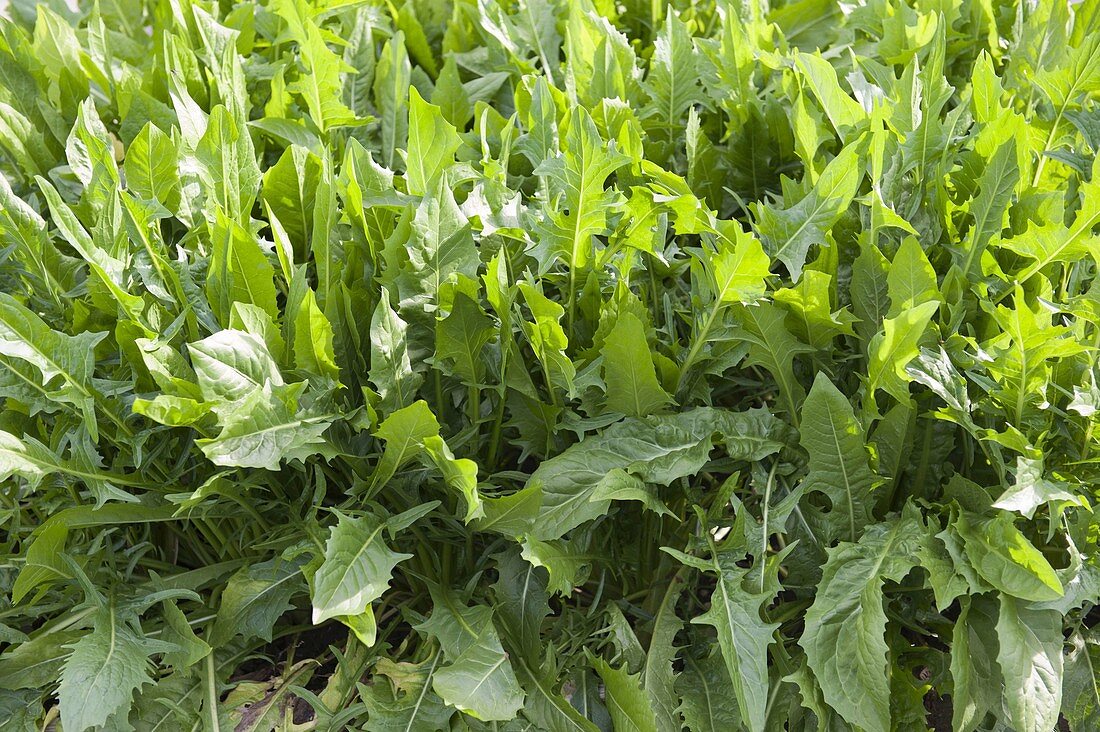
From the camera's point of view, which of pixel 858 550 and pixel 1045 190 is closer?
pixel 858 550

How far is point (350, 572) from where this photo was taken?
1.48 m

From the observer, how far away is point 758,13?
7.82ft

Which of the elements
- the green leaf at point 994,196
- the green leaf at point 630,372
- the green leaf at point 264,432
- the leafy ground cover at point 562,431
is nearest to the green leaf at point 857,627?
the leafy ground cover at point 562,431

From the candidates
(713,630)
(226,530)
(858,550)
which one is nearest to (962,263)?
(858,550)

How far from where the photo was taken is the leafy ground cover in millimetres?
1513

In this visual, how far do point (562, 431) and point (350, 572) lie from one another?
0.49 metres

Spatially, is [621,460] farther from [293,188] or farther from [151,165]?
[151,165]

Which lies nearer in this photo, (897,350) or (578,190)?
(897,350)

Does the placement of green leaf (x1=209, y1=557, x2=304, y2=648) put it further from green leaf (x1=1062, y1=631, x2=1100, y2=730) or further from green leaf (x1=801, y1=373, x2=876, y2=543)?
green leaf (x1=1062, y1=631, x2=1100, y2=730)

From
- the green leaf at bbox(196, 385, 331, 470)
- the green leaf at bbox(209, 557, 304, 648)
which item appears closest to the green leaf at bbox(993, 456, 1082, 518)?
the green leaf at bbox(196, 385, 331, 470)

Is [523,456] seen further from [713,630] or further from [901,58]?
[901,58]

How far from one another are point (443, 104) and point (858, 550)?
1.38 metres

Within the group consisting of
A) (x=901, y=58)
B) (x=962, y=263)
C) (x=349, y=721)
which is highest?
(x=901, y=58)

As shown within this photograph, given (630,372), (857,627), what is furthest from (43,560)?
(857,627)
